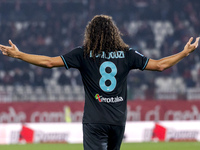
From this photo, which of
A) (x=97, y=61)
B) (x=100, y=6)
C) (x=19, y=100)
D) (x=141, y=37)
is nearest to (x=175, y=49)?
(x=141, y=37)

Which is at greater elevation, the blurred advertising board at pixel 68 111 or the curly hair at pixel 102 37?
the curly hair at pixel 102 37

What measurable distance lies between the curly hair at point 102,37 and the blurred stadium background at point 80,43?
1326cm

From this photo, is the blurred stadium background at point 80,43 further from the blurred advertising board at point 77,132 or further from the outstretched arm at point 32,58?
the outstretched arm at point 32,58

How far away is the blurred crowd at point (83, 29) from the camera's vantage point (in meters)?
21.1

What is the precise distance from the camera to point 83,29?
24.3 meters

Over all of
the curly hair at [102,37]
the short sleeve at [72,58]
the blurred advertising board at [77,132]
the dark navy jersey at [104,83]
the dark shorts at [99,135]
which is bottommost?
the blurred advertising board at [77,132]

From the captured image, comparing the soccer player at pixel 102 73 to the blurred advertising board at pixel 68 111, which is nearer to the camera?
the soccer player at pixel 102 73

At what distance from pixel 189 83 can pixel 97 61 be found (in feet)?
54.5

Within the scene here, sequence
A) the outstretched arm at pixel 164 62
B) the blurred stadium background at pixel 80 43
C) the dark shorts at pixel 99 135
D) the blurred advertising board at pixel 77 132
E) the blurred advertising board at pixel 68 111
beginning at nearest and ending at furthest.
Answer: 1. the dark shorts at pixel 99 135
2. the outstretched arm at pixel 164 62
3. the blurred advertising board at pixel 77 132
4. the blurred advertising board at pixel 68 111
5. the blurred stadium background at pixel 80 43

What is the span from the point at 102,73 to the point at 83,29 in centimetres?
1973

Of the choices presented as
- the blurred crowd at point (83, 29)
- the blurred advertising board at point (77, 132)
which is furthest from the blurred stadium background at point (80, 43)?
the blurred advertising board at point (77, 132)

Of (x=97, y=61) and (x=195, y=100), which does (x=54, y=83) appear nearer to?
(x=195, y=100)

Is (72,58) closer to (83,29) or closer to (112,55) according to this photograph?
(112,55)

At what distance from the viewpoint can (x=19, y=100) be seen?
60.1ft
